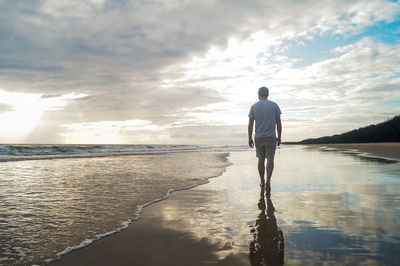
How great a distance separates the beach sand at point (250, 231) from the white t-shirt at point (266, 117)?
5.44ft

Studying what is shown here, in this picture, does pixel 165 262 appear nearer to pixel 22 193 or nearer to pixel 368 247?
pixel 368 247

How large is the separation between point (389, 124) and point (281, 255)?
45.8 m

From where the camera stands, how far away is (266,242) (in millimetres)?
2820

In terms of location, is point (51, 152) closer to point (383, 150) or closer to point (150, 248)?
point (150, 248)

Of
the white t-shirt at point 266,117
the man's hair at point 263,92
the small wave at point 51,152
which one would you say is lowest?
the small wave at point 51,152

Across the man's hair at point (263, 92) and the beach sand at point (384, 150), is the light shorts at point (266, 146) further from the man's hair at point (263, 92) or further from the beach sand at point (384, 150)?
the beach sand at point (384, 150)

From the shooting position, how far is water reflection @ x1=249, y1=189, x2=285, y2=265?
2.41 metres

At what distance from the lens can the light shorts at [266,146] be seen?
6.40 metres

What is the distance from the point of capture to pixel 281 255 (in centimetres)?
249

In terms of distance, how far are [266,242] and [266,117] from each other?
13.6 ft

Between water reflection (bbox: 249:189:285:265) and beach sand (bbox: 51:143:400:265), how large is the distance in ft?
0.04

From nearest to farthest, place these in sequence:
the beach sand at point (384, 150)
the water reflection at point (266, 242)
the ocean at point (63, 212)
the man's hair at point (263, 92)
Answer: the water reflection at point (266, 242), the ocean at point (63, 212), the man's hair at point (263, 92), the beach sand at point (384, 150)

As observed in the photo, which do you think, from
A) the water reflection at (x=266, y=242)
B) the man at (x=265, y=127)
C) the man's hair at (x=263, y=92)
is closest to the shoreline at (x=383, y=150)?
the man at (x=265, y=127)

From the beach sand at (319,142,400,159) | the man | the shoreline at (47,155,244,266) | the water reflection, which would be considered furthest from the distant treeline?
the shoreline at (47,155,244,266)
